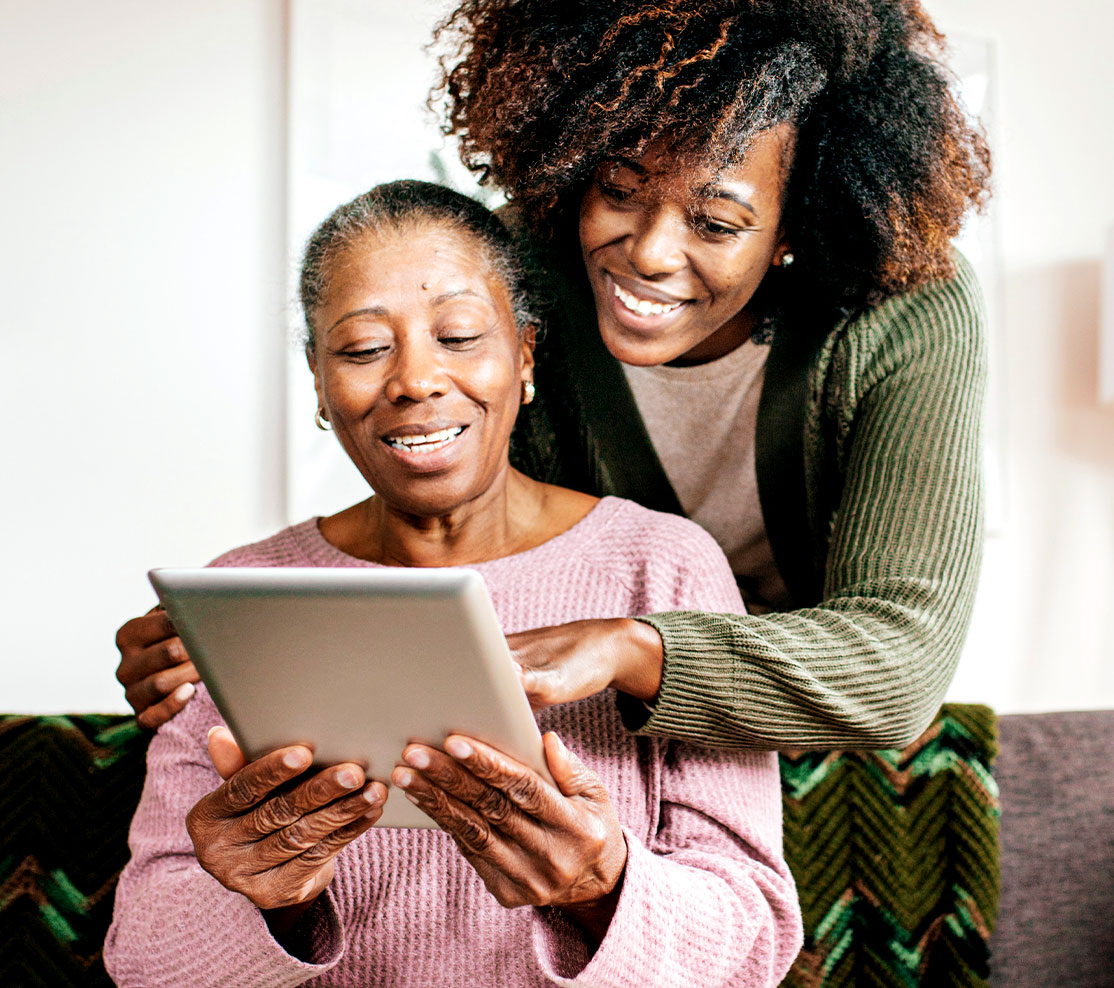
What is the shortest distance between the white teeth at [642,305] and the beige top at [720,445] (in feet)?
0.71

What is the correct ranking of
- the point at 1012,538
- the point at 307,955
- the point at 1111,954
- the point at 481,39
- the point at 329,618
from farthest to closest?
the point at 1012,538 < the point at 1111,954 < the point at 481,39 < the point at 307,955 < the point at 329,618

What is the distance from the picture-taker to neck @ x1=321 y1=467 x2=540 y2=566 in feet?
4.13

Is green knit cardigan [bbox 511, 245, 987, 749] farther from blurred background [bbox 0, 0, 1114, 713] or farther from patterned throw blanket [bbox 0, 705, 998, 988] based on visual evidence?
blurred background [bbox 0, 0, 1114, 713]

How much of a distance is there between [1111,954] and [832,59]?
1.20m

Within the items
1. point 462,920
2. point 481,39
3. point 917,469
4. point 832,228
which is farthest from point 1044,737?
point 481,39

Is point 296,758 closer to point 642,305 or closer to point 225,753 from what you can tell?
point 225,753

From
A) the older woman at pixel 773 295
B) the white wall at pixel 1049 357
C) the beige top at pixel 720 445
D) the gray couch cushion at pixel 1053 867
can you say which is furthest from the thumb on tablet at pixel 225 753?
the white wall at pixel 1049 357

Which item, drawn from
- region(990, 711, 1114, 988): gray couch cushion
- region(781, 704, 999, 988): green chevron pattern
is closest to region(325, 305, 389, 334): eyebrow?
region(781, 704, 999, 988): green chevron pattern

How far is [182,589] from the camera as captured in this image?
2.54 ft

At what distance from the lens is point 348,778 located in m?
0.86

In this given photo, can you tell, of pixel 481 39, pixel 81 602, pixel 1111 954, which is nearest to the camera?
pixel 481 39

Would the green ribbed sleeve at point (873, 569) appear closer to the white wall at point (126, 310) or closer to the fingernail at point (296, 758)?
the fingernail at point (296, 758)

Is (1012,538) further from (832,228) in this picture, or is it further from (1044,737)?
(832,228)

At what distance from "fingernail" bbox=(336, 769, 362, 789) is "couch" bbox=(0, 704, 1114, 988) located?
709mm
